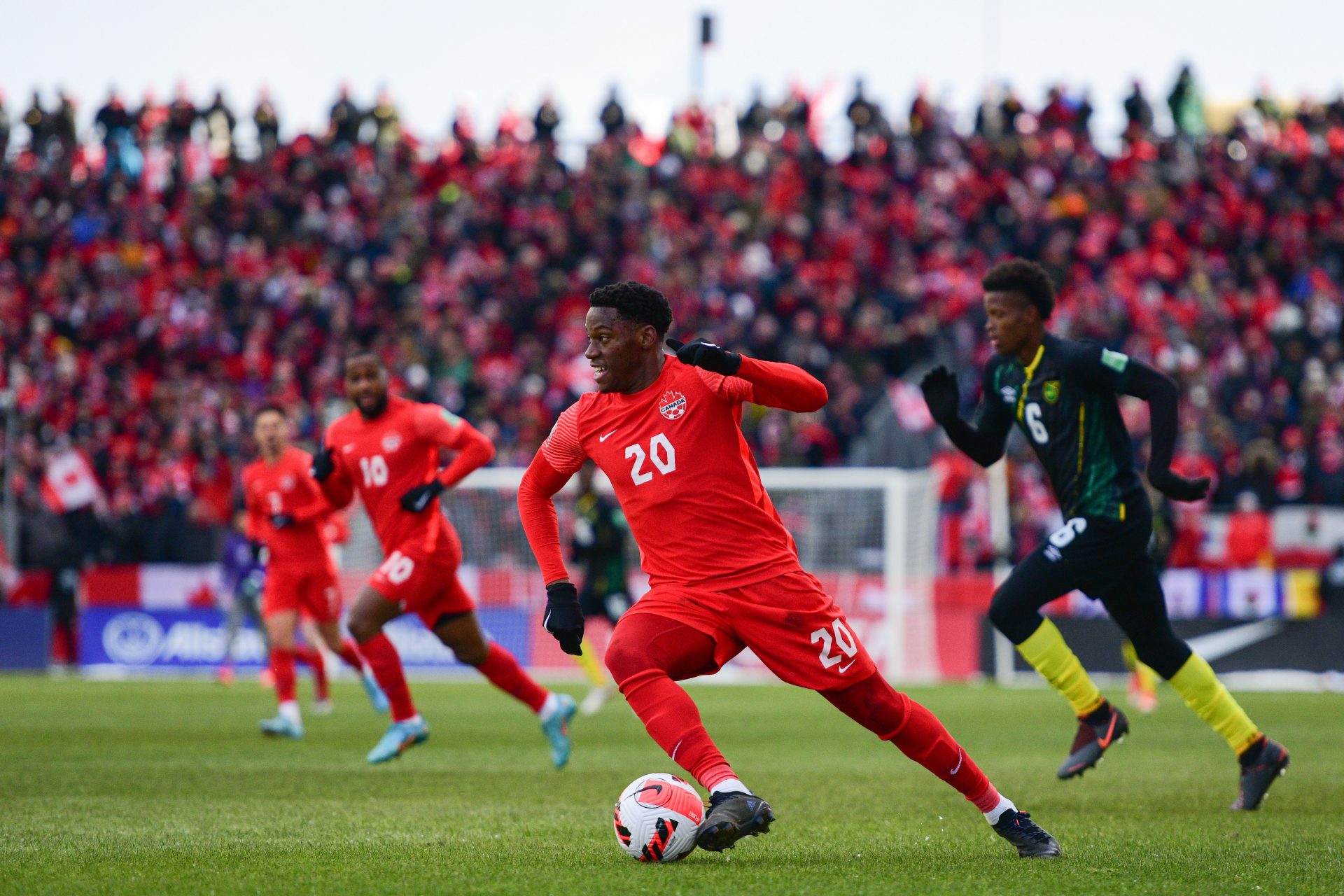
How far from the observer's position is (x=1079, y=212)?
91.7 feet

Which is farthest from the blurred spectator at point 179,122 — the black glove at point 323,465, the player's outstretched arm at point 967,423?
the player's outstretched arm at point 967,423

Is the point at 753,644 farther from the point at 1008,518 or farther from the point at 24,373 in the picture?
the point at 24,373

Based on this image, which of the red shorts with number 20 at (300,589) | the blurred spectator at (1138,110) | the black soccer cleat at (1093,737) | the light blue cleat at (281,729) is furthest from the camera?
the blurred spectator at (1138,110)

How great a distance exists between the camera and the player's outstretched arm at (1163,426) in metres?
7.08

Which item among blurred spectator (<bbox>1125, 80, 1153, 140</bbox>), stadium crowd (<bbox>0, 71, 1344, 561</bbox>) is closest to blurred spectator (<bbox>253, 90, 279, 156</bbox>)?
stadium crowd (<bbox>0, 71, 1344, 561</bbox>)

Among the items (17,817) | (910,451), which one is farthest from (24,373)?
(17,817)

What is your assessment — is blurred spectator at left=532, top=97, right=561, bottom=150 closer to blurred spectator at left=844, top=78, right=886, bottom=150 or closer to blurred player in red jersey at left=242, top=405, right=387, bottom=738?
blurred spectator at left=844, top=78, right=886, bottom=150

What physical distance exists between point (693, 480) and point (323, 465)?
482cm

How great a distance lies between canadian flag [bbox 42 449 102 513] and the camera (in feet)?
76.4

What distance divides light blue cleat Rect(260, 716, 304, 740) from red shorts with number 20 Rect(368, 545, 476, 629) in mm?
2747

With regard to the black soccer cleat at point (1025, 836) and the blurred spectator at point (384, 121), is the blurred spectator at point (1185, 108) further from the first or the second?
the black soccer cleat at point (1025, 836)

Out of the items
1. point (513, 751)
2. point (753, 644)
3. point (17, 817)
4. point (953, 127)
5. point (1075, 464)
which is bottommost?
point (513, 751)

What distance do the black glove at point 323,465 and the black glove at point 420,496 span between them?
0.74 metres

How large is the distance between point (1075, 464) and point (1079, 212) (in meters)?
21.1
